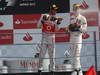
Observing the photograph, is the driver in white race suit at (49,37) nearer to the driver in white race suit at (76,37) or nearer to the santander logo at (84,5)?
the driver in white race suit at (76,37)

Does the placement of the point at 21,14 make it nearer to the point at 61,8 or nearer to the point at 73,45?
the point at 61,8

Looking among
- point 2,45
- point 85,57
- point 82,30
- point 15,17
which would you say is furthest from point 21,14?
point 82,30

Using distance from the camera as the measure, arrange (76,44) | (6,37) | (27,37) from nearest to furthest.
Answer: (76,44) → (27,37) → (6,37)

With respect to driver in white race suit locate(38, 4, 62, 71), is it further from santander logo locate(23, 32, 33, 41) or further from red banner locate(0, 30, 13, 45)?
red banner locate(0, 30, 13, 45)

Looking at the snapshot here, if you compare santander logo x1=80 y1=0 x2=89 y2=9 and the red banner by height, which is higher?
santander logo x1=80 y1=0 x2=89 y2=9

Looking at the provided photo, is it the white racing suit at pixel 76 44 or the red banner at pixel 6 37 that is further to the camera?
the red banner at pixel 6 37

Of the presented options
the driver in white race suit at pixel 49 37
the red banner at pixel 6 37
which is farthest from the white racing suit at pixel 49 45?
the red banner at pixel 6 37

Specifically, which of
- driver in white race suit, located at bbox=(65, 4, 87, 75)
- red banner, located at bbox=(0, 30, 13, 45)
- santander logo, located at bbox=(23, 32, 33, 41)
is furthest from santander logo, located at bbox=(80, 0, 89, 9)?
driver in white race suit, located at bbox=(65, 4, 87, 75)

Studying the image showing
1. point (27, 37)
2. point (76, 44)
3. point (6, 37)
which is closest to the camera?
point (76, 44)

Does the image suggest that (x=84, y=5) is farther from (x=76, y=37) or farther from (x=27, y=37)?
(x=76, y=37)

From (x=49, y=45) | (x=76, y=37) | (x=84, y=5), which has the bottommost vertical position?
Result: (x=49, y=45)

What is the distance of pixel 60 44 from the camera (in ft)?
30.4

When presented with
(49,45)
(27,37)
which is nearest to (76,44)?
(49,45)

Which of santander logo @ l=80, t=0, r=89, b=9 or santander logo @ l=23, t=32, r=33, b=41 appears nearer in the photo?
santander logo @ l=23, t=32, r=33, b=41
